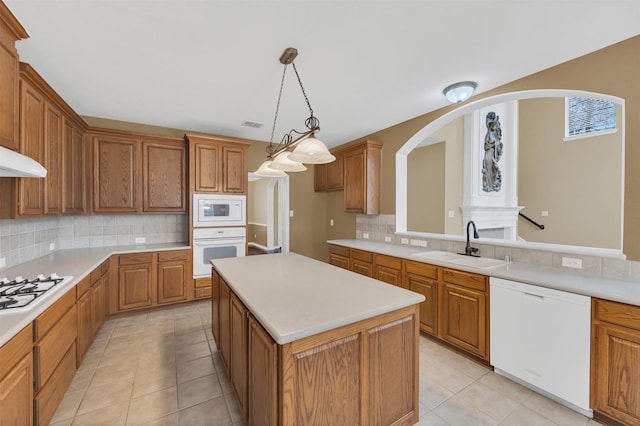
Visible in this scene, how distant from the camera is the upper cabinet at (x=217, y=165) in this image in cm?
365

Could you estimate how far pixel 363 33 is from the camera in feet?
5.90

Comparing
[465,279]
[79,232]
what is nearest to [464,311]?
[465,279]

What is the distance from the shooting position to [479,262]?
256 centimetres

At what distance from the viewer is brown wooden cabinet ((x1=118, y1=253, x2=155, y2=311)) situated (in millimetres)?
3223

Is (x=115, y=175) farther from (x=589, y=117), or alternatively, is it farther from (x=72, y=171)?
(x=589, y=117)

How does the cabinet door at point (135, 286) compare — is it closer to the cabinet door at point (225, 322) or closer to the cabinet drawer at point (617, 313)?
the cabinet door at point (225, 322)

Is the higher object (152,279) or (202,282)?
(152,279)

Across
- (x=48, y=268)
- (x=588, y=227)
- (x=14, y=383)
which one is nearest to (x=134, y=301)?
(x=48, y=268)

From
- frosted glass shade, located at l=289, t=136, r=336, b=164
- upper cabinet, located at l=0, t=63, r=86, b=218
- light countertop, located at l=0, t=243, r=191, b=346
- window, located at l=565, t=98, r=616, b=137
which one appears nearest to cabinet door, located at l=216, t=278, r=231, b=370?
light countertop, located at l=0, t=243, r=191, b=346

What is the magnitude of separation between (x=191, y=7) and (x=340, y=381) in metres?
2.23

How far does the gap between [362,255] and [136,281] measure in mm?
2947

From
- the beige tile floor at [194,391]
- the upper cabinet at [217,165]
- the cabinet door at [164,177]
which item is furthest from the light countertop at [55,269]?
the upper cabinet at [217,165]

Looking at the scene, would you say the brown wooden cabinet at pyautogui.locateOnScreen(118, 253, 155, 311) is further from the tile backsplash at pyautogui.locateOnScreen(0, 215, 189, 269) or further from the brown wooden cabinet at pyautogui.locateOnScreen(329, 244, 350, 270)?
the brown wooden cabinet at pyautogui.locateOnScreen(329, 244, 350, 270)

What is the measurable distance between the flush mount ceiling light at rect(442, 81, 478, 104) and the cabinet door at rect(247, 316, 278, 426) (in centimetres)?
268
